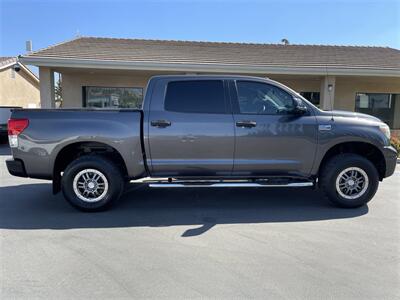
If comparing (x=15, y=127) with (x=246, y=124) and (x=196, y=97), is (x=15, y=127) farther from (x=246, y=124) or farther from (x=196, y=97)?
(x=246, y=124)

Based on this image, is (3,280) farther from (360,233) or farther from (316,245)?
(360,233)

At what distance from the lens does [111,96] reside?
50.9ft

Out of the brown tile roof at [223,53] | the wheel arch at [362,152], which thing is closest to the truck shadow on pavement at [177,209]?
the wheel arch at [362,152]

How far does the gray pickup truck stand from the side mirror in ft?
0.07

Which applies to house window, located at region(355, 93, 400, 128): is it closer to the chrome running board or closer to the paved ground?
the paved ground

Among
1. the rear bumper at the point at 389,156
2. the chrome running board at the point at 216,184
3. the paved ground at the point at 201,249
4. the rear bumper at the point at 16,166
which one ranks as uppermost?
the rear bumper at the point at 389,156

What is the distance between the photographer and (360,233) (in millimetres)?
4184

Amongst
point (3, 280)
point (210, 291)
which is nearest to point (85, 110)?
point (3, 280)

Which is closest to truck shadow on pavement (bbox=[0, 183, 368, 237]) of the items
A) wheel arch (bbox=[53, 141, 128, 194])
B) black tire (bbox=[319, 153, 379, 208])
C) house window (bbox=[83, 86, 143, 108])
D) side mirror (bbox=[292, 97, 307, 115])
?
A: black tire (bbox=[319, 153, 379, 208])

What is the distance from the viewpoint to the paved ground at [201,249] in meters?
2.92

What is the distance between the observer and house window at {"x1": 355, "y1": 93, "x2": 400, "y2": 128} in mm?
16844

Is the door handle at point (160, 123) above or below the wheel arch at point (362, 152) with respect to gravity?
above

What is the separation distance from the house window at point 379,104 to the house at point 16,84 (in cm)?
1973

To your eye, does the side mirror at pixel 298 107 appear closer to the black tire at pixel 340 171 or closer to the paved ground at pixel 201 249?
the black tire at pixel 340 171
